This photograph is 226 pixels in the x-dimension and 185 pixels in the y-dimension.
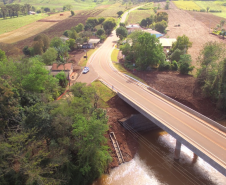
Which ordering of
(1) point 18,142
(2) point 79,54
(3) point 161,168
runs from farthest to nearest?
(2) point 79,54
(3) point 161,168
(1) point 18,142

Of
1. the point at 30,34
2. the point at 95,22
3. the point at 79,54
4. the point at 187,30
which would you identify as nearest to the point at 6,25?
the point at 30,34

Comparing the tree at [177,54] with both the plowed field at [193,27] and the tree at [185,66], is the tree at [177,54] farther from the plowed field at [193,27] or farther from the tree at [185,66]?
the plowed field at [193,27]

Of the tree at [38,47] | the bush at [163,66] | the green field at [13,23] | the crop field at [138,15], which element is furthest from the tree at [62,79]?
the crop field at [138,15]

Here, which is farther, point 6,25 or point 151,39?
point 6,25

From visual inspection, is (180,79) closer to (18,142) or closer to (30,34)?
(18,142)

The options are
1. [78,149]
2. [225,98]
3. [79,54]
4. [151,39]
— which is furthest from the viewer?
[79,54]
